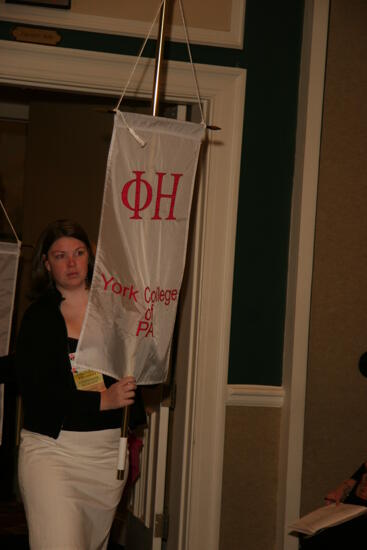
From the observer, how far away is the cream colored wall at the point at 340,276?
132 inches

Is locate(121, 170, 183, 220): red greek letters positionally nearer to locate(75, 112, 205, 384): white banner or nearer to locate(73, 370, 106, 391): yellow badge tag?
locate(75, 112, 205, 384): white banner

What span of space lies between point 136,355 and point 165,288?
10.7 inches

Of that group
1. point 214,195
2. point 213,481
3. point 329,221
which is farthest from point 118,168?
point 213,481

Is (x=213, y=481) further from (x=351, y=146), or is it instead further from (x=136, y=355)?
(x=351, y=146)

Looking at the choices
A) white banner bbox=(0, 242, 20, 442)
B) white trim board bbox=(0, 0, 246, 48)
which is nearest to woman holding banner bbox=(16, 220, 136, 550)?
white banner bbox=(0, 242, 20, 442)

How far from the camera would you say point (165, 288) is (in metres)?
2.83

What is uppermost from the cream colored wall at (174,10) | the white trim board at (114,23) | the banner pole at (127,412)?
the cream colored wall at (174,10)

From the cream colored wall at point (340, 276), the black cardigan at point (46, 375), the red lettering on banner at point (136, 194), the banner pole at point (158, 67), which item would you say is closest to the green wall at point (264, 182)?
the cream colored wall at point (340, 276)

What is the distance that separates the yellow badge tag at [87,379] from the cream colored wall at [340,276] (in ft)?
3.42

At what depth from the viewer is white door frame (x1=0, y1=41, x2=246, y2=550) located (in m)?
3.24

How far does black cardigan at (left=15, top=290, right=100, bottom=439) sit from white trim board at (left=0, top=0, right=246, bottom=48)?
4.07 ft

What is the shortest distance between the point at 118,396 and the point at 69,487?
1.14 ft

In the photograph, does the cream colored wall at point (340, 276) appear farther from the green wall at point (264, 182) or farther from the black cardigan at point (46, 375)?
the black cardigan at point (46, 375)

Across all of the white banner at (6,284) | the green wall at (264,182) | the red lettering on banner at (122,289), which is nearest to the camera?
the red lettering on banner at (122,289)
